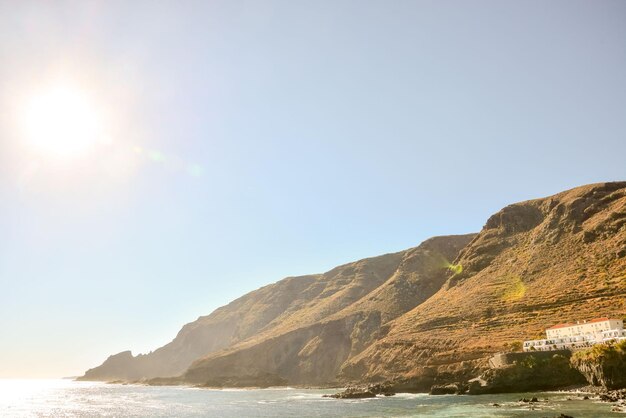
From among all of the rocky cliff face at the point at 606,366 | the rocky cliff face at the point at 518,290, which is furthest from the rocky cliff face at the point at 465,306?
the rocky cliff face at the point at 606,366

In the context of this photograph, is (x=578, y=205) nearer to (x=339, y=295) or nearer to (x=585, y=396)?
(x=585, y=396)

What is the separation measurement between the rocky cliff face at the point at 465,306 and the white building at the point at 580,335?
7462 mm

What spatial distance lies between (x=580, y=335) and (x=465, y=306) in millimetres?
37827

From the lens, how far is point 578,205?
121 meters

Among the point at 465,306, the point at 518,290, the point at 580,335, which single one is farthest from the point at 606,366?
the point at 465,306

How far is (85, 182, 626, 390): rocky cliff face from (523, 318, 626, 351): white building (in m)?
Answer: 7.46

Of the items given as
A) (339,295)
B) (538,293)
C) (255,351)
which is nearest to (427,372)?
(538,293)

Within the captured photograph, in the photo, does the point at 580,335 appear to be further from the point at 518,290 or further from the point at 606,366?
the point at 518,290

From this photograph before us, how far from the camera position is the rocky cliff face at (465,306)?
8988 centimetres

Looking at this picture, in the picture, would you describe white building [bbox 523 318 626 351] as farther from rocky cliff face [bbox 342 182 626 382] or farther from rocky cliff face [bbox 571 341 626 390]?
rocky cliff face [bbox 342 182 626 382]

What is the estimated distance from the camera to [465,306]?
11044cm

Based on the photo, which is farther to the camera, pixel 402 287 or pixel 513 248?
pixel 402 287

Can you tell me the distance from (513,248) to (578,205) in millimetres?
20739

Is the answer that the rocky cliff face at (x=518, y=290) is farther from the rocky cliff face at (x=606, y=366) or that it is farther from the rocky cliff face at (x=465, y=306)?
the rocky cliff face at (x=606, y=366)
